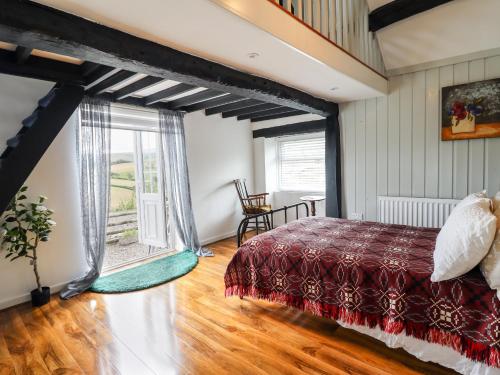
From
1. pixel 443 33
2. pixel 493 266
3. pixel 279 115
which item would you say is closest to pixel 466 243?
pixel 493 266

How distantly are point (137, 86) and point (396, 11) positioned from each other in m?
2.83

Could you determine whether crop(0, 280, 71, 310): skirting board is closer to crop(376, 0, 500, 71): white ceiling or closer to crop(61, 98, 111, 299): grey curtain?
crop(61, 98, 111, 299): grey curtain

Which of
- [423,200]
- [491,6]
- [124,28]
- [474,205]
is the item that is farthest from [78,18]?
[423,200]

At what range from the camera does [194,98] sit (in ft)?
11.6

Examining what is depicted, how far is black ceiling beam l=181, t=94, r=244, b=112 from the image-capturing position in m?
3.57

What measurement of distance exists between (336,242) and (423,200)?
175 cm

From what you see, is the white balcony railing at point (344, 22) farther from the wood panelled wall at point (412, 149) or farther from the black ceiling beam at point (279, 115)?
the black ceiling beam at point (279, 115)

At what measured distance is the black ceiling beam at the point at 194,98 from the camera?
10.9 feet

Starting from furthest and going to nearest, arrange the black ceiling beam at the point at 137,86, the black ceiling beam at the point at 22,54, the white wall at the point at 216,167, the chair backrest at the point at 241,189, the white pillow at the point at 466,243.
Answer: the chair backrest at the point at 241,189 → the white wall at the point at 216,167 → the black ceiling beam at the point at 137,86 → the black ceiling beam at the point at 22,54 → the white pillow at the point at 466,243

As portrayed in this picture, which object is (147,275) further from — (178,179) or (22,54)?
(22,54)

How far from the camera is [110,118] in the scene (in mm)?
3242

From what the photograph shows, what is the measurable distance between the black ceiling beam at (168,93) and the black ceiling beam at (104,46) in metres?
0.77

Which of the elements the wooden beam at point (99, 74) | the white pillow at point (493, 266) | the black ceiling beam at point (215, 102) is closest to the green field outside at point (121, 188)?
the black ceiling beam at point (215, 102)

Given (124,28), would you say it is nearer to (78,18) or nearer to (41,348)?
(78,18)
